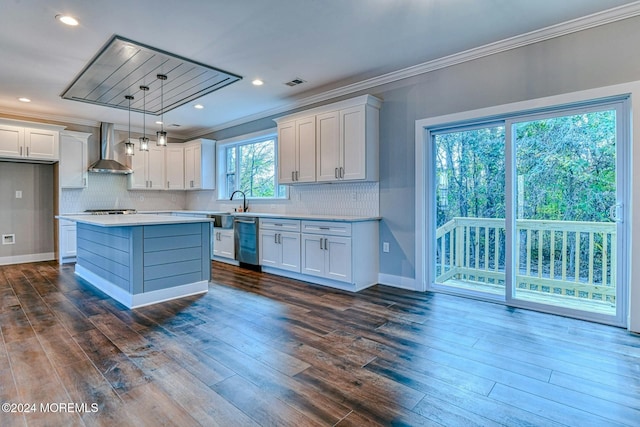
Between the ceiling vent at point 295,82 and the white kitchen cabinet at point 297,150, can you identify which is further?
the white kitchen cabinet at point 297,150

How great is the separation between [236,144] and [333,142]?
9.50ft

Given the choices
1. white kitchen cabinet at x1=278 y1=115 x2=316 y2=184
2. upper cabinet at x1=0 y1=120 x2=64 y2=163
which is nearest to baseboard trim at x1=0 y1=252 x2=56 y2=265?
upper cabinet at x1=0 y1=120 x2=64 y2=163

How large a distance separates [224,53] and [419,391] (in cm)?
346

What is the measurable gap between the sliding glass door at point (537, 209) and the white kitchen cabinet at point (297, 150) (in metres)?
1.58

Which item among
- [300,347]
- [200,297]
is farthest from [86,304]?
[300,347]

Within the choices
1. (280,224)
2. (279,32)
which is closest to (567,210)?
(279,32)

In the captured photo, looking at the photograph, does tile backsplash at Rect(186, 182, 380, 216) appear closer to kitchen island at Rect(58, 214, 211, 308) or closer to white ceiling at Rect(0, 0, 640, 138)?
white ceiling at Rect(0, 0, 640, 138)

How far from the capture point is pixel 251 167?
637cm

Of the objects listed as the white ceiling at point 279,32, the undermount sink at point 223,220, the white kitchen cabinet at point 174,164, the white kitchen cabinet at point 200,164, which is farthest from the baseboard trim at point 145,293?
the white kitchen cabinet at point 174,164

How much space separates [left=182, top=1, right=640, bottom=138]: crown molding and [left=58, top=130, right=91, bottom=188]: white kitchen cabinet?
391cm

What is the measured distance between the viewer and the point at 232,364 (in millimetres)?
2201

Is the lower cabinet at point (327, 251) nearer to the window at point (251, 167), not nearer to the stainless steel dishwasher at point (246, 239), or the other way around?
the stainless steel dishwasher at point (246, 239)

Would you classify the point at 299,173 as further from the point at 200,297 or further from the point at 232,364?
the point at 232,364

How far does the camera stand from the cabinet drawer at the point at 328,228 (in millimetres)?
3963
